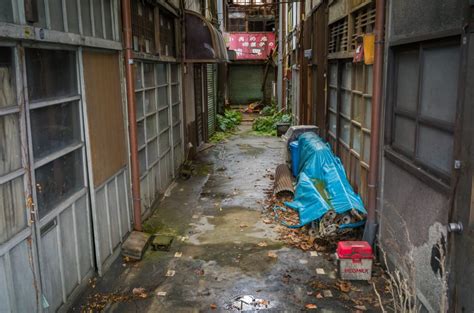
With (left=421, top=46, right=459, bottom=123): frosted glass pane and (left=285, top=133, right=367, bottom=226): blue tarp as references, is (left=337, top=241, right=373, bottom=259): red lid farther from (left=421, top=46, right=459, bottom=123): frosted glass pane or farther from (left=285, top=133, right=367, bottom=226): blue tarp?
(left=421, top=46, right=459, bottom=123): frosted glass pane

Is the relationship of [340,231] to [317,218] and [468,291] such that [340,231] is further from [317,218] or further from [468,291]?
[468,291]

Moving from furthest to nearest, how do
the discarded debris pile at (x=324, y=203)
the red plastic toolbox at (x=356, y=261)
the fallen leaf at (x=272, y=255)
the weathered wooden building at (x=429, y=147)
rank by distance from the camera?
the discarded debris pile at (x=324, y=203), the fallen leaf at (x=272, y=255), the red plastic toolbox at (x=356, y=261), the weathered wooden building at (x=429, y=147)

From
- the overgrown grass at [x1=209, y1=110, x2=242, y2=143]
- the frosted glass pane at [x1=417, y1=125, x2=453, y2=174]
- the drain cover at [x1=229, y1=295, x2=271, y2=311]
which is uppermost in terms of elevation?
the frosted glass pane at [x1=417, y1=125, x2=453, y2=174]

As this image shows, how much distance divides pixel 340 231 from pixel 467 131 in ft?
13.6

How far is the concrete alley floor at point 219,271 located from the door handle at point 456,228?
2.03 meters

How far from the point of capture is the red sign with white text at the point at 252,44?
3375 centimetres

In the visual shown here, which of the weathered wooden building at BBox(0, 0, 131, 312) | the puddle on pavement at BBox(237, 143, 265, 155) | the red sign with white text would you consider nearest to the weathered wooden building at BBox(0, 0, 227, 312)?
the weathered wooden building at BBox(0, 0, 131, 312)

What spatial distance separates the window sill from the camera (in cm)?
482

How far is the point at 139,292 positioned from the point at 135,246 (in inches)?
52.7

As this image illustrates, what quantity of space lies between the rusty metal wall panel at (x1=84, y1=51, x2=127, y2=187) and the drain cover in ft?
8.80

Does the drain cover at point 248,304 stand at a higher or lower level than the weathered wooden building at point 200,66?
lower

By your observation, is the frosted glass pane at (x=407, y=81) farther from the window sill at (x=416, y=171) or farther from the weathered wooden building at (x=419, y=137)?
the window sill at (x=416, y=171)

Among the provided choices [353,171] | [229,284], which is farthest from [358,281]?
[353,171]

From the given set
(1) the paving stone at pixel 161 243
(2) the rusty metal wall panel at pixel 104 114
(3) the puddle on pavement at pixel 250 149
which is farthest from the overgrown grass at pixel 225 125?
(2) the rusty metal wall panel at pixel 104 114
